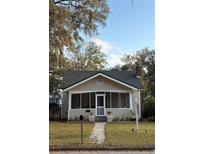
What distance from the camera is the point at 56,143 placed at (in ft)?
9.79

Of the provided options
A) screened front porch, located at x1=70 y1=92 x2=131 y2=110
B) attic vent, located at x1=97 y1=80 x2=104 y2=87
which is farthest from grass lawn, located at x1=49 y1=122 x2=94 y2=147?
attic vent, located at x1=97 y1=80 x2=104 y2=87

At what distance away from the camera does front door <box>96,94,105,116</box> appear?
5500 mm

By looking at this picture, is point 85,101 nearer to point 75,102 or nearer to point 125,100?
point 75,102

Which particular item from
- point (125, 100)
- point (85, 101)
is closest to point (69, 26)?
point (85, 101)

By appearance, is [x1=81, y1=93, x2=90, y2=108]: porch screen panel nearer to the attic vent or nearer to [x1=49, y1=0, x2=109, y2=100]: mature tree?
the attic vent

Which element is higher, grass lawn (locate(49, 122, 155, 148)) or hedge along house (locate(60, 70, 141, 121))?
hedge along house (locate(60, 70, 141, 121))

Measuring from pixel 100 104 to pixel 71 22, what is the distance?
2.85 m

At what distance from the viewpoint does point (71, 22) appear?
3.49m

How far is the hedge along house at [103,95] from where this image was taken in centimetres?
570

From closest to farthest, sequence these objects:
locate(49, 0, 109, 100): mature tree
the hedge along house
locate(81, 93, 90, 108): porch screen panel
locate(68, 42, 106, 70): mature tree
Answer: locate(68, 42, 106, 70): mature tree, locate(49, 0, 109, 100): mature tree, the hedge along house, locate(81, 93, 90, 108): porch screen panel

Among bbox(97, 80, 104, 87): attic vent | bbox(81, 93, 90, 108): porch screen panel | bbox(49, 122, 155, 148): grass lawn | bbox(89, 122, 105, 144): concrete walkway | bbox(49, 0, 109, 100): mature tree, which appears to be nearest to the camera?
bbox(49, 122, 155, 148): grass lawn

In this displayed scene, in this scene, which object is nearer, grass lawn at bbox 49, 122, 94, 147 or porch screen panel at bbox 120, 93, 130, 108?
grass lawn at bbox 49, 122, 94, 147

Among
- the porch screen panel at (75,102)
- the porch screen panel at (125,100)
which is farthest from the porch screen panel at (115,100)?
the porch screen panel at (75,102)

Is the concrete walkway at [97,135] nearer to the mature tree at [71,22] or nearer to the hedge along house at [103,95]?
the mature tree at [71,22]
